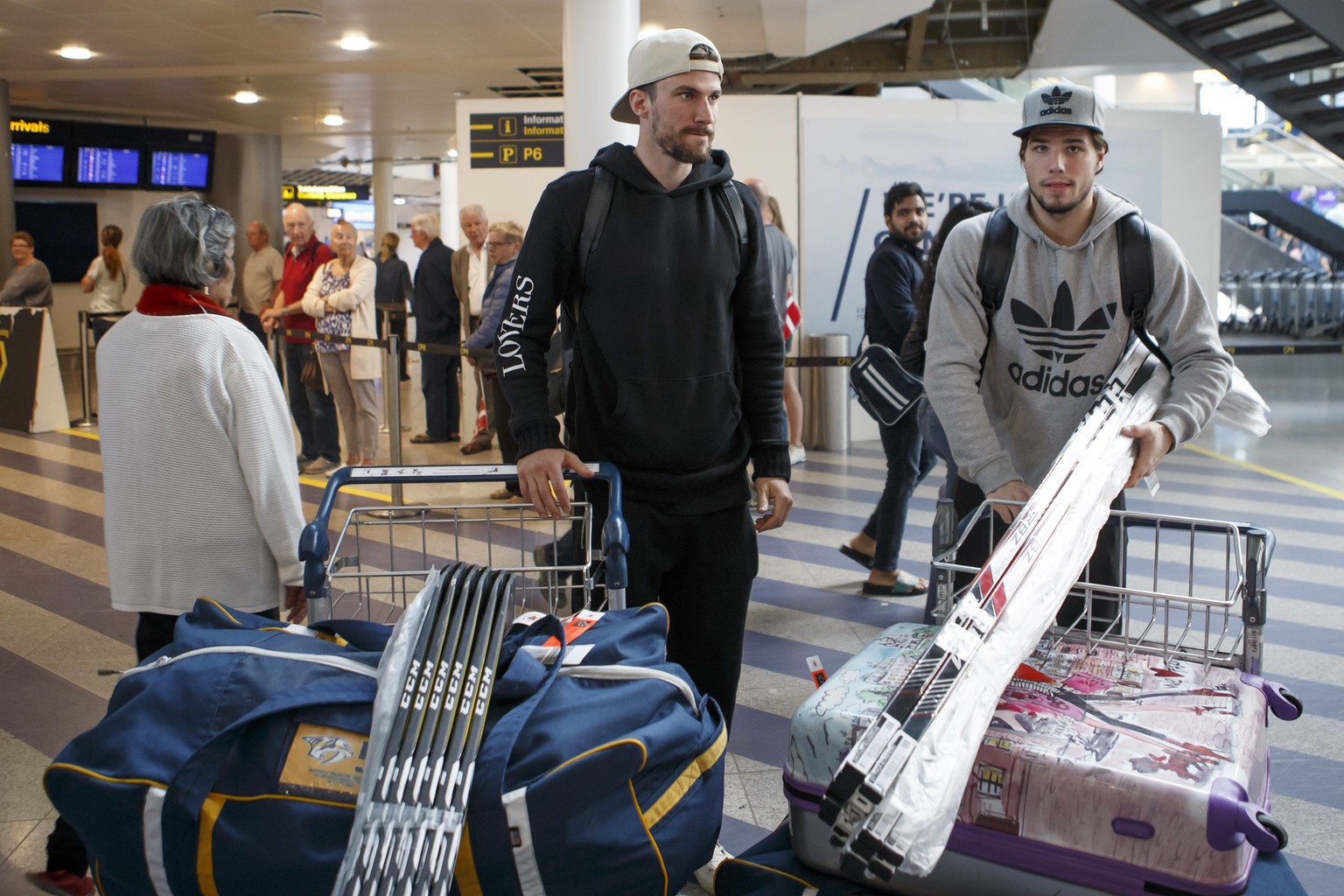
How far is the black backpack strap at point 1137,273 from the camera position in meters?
2.48

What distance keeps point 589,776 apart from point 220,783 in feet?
1.78

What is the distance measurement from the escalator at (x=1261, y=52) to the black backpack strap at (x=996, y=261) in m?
9.27

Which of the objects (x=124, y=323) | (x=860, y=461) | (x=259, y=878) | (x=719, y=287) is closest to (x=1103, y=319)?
(x=719, y=287)

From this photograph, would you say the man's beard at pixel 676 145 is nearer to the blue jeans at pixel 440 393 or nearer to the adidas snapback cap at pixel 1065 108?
the adidas snapback cap at pixel 1065 108

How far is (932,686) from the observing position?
175 cm

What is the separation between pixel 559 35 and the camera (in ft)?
36.0

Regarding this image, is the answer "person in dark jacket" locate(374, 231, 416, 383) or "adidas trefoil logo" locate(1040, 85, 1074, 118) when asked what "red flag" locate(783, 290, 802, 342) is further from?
"adidas trefoil logo" locate(1040, 85, 1074, 118)

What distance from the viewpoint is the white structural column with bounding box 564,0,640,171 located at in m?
6.90

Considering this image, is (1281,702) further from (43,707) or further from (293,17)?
(293,17)

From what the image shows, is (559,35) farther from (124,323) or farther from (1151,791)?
(1151,791)

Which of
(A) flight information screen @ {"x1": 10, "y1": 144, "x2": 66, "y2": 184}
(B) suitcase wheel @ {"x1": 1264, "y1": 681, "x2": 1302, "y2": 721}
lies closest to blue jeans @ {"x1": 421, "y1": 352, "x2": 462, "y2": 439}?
(B) suitcase wheel @ {"x1": 1264, "y1": 681, "x2": 1302, "y2": 721}

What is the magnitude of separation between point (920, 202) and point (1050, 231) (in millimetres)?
2851

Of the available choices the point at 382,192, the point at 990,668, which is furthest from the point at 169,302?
the point at 382,192

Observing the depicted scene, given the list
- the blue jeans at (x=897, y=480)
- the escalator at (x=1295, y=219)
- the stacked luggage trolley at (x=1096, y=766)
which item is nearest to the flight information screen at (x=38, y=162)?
the blue jeans at (x=897, y=480)
